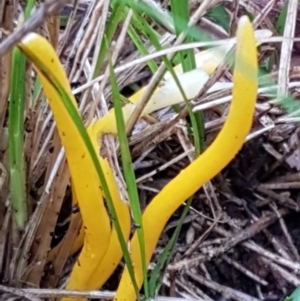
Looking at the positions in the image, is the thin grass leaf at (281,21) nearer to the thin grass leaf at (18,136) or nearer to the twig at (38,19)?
the thin grass leaf at (18,136)

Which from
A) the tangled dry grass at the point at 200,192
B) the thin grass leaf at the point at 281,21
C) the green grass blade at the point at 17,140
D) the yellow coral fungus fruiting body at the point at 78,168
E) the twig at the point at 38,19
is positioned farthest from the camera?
the thin grass leaf at the point at 281,21

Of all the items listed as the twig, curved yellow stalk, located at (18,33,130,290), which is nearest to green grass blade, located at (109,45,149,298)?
curved yellow stalk, located at (18,33,130,290)

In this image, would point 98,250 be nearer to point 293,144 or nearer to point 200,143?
point 200,143

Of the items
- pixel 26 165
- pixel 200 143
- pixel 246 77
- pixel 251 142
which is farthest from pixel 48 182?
pixel 251 142

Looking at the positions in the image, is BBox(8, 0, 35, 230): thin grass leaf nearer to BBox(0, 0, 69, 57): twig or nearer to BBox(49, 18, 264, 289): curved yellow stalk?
BBox(49, 18, 264, 289): curved yellow stalk

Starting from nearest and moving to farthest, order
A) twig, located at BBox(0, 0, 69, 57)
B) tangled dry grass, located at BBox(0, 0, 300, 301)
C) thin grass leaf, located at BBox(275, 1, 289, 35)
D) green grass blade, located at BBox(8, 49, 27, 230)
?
twig, located at BBox(0, 0, 69, 57)
green grass blade, located at BBox(8, 49, 27, 230)
tangled dry grass, located at BBox(0, 0, 300, 301)
thin grass leaf, located at BBox(275, 1, 289, 35)

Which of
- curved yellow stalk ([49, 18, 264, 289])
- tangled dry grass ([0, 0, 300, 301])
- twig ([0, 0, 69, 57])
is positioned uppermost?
twig ([0, 0, 69, 57])

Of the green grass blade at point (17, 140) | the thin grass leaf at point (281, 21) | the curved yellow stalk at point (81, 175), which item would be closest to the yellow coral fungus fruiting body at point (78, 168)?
Result: the curved yellow stalk at point (81, 175)

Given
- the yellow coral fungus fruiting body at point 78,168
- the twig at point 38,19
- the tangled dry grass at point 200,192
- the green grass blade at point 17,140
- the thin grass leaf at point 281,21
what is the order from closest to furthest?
the twig at point 38,19 < the yellow coral fungus fruiting body at point 78,168 < the green grass blade at point 17,140 < the tangled dry grass at point 200,192 < the thin grass leaf at point 281,21
